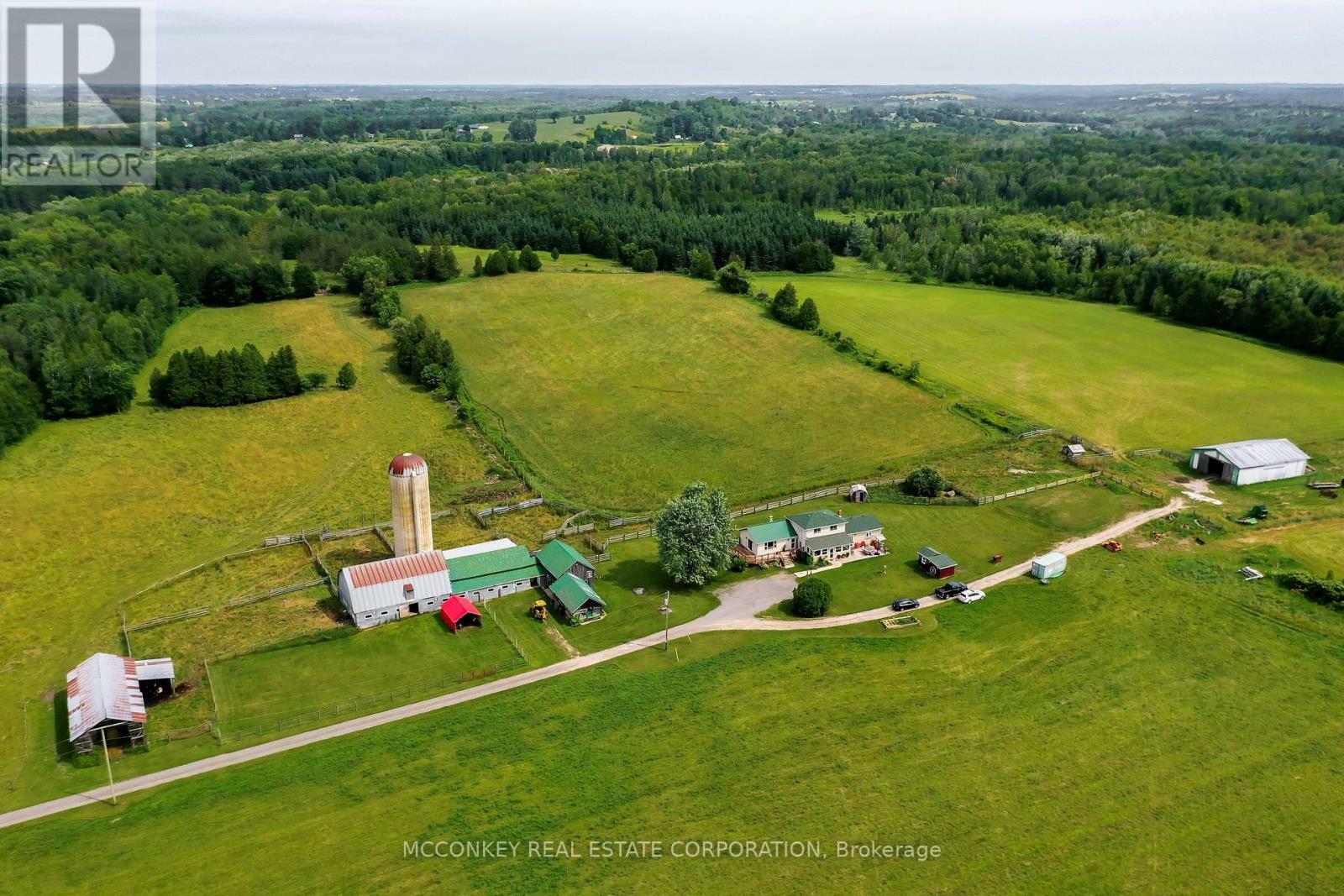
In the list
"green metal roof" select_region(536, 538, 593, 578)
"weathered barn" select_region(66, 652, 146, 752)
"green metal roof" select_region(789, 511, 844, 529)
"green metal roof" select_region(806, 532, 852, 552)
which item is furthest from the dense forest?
"green metal roof" select_region(806, 532, 852, 552)

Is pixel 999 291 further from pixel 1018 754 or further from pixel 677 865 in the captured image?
pixel 677 865

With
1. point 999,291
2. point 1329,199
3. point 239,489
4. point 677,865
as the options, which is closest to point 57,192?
point 239,489

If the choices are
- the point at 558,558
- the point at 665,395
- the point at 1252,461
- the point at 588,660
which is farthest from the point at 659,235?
the point at 588,660

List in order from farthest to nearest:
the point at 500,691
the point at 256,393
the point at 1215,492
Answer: the point at 256,393 < the point at 1215,492 < the point at 500,691

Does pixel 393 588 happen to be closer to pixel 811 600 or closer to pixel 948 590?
pixel 811 600

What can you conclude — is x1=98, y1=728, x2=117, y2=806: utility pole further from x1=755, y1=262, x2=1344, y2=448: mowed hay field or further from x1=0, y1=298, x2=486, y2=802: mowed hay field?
x1=755, y1=262, x2=1344, y2=448: mowed hay field

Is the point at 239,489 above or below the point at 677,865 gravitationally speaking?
above
